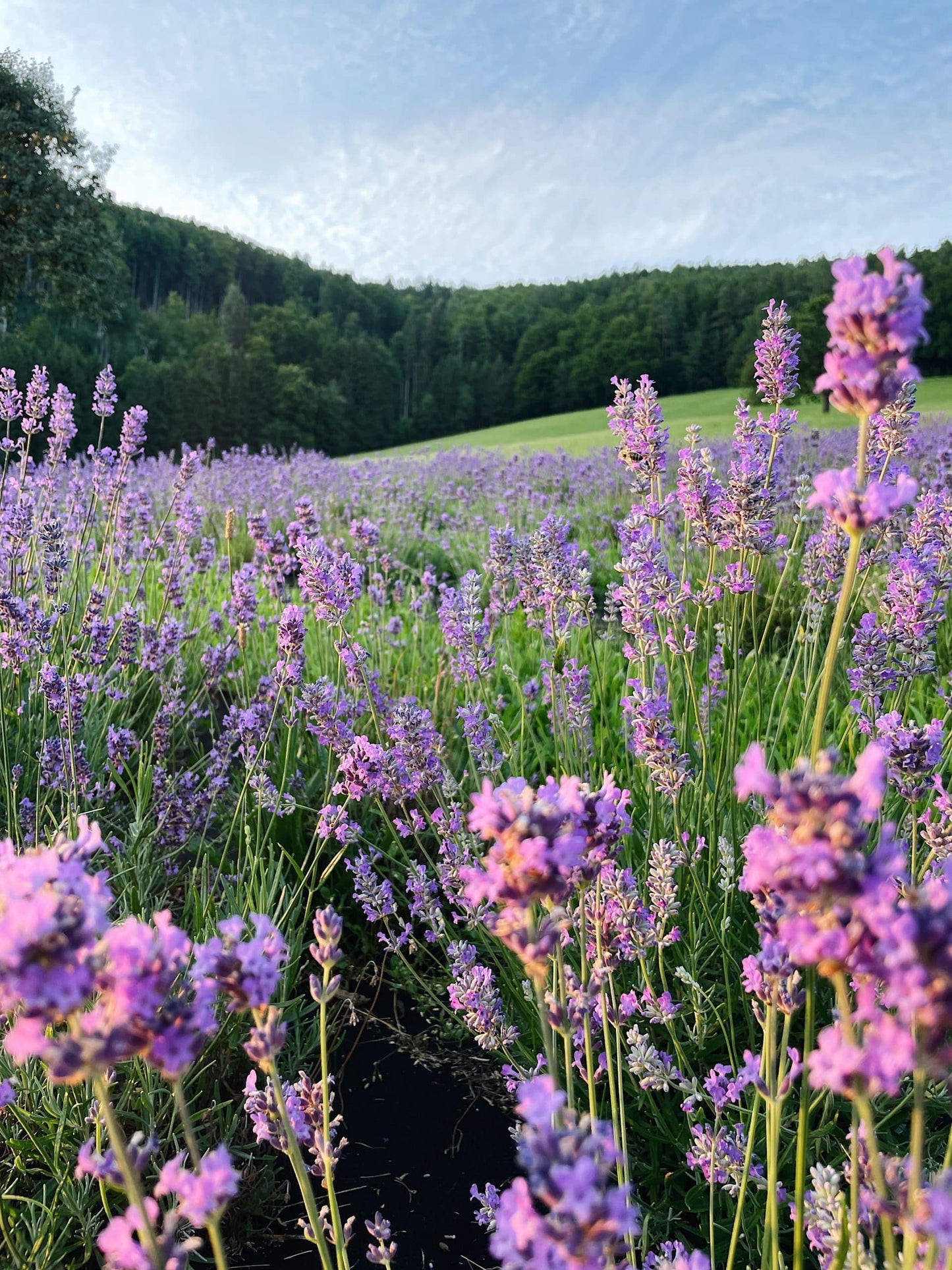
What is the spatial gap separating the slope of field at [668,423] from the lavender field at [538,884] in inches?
637

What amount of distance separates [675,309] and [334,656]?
44.6m

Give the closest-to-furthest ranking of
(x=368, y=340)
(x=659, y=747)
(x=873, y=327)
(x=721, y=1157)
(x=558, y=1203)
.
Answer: (x=558, y=1203) < (x=873, y=327) < (x=721, y=1157) < (x=659, y=747) < (x=368, y=340)

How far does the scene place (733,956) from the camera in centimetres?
195

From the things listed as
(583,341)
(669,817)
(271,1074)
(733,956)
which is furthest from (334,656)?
(583,341)

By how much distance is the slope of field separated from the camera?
21500 mm

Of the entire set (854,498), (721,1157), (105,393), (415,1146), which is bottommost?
(415,1146)

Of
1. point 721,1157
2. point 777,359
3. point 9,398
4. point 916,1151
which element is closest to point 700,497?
point 777,359

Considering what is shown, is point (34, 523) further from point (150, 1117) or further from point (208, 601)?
point (150, 1117)

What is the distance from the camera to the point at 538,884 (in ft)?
2.34

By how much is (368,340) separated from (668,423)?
→ 32.1 m

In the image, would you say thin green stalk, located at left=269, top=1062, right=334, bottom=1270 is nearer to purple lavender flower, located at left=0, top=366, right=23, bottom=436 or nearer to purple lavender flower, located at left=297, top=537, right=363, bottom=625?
purple lavender flower, located at left=297, top=537, right=363, bottom=625

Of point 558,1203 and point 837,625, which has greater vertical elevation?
point 837,625

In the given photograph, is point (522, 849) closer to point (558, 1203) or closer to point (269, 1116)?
point (558, 1203)

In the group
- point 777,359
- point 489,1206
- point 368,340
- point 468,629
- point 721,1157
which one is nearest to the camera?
point 721,1157
